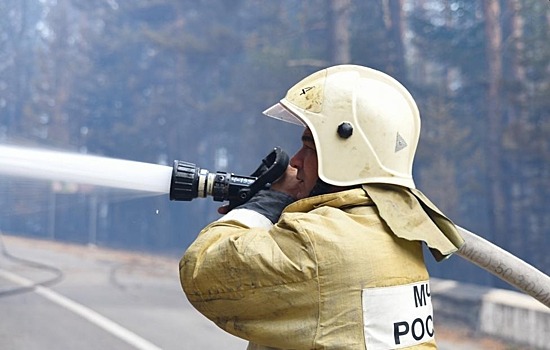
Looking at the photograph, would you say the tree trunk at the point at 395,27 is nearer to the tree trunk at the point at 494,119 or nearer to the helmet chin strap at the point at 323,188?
the tree trunk at the point at 494,119

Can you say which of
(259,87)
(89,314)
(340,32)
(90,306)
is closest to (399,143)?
(89,314)

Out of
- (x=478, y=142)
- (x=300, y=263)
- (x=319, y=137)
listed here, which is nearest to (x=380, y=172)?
(x=319, y=137)

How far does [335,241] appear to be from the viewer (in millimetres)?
899

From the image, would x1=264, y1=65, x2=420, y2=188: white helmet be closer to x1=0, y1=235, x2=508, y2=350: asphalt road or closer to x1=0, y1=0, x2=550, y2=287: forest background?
x1=0, y1=235, x2=508, y2=350: asphalt road

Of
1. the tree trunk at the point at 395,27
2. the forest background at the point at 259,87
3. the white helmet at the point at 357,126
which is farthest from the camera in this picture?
the tree trunk at the point at 395,27

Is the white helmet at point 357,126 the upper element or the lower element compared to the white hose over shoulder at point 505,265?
upper

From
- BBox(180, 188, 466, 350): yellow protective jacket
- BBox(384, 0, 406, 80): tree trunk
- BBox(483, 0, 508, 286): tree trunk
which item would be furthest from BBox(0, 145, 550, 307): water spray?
BBox(384, 0, 406, 80): tree trunk

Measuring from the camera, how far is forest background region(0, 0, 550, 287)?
6.18 m

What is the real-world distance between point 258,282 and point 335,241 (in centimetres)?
13

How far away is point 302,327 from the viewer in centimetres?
90

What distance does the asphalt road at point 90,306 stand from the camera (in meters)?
3.47

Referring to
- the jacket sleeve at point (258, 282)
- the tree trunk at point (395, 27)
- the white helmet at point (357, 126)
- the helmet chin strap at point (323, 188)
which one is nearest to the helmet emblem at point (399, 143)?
the white helmet at point (357, 126)

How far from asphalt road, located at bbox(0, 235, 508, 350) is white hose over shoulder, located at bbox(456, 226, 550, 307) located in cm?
265

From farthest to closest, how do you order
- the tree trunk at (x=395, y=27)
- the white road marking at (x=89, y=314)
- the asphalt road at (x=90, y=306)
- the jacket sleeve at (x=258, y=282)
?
1. the tree trunk at (x=395, y=27)
2. the white road marking at (x=89, y=314)
3. the asphalt road at (x=90, y=306)
4. the jacket sleeve at (x=258, y=282)
